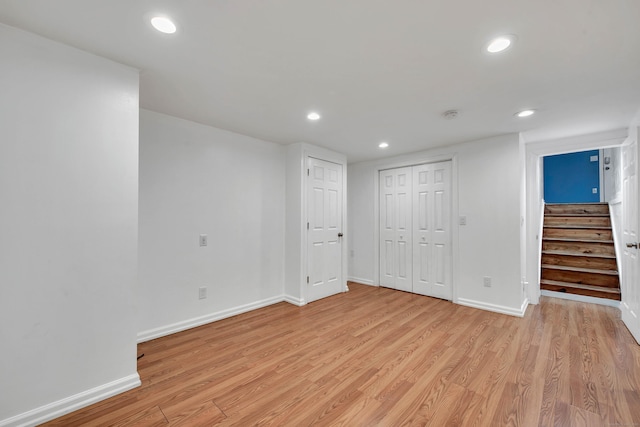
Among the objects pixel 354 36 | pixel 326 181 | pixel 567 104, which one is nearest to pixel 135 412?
pixel 354 36

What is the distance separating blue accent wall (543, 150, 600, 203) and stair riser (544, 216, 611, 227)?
214cm

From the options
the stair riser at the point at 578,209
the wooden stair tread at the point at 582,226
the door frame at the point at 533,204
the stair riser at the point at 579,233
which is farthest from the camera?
the stair riser at the point at 578,209

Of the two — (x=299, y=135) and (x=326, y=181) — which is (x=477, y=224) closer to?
(x=326, y=181)

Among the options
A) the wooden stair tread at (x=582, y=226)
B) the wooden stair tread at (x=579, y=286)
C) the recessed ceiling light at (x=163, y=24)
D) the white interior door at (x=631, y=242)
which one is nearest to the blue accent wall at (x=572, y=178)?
the wooden stair tread at (x=582, y=226)

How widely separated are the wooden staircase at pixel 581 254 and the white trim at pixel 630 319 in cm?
80

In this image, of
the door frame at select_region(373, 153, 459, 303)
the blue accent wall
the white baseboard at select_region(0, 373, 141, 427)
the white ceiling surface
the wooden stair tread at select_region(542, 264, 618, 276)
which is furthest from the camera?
the blue accent wall

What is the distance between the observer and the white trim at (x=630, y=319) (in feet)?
8.50

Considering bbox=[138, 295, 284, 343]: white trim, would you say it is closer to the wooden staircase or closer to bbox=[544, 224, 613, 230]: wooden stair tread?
the wooden staircase

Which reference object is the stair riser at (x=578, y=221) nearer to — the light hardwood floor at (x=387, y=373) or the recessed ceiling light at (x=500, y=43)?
the light hardwood floor at (x=387, y=373)

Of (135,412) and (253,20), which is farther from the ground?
(253,20)

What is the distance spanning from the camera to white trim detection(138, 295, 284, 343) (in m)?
2.61

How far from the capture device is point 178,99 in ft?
7.93

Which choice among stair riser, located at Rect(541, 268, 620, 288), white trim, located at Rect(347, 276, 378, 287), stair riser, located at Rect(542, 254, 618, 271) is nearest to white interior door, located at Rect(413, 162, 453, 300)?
white trim, located at Rect(347, 276, 378, 287)

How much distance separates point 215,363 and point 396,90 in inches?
106
